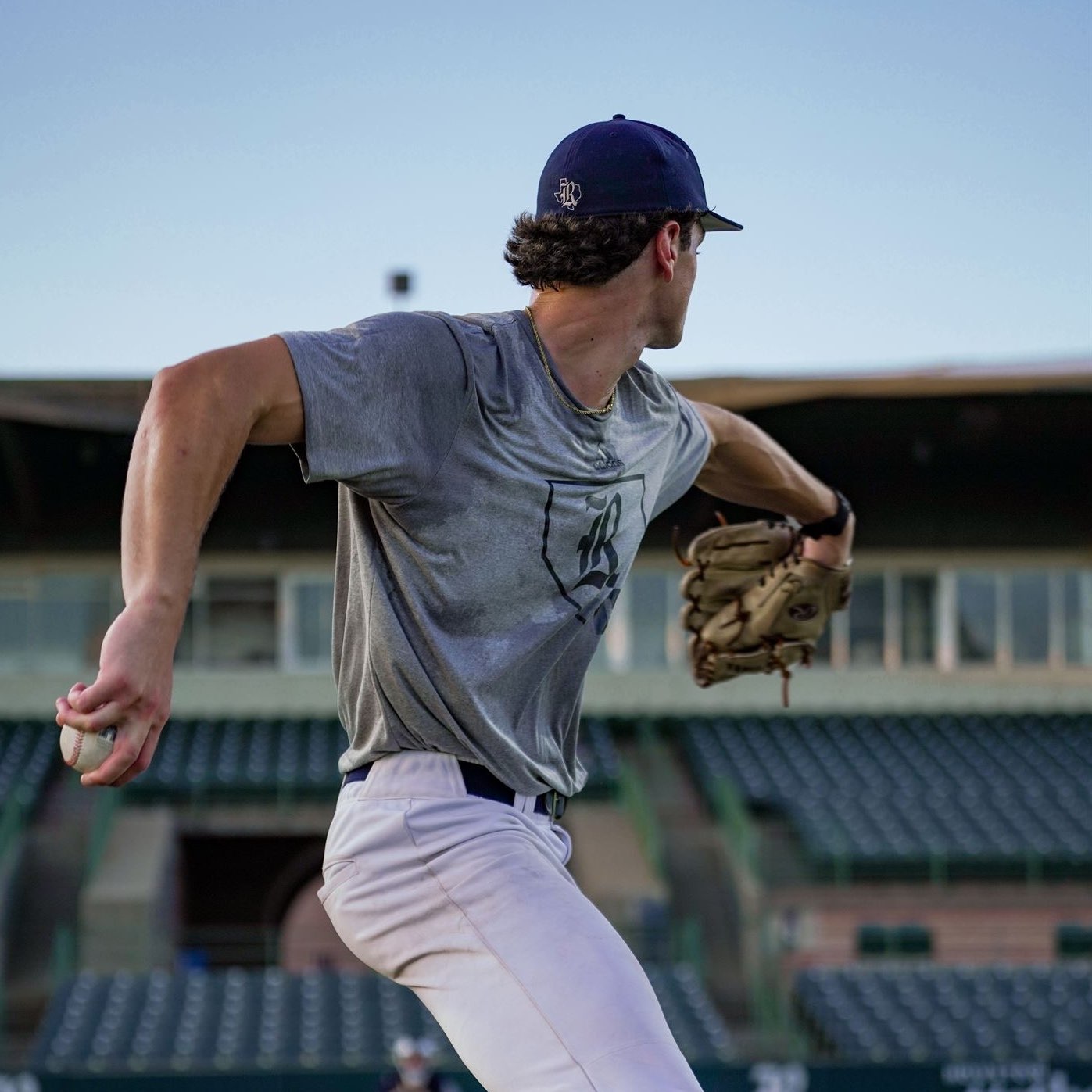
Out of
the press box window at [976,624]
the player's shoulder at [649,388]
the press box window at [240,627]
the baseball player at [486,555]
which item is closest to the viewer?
the baseball player at [486,555]

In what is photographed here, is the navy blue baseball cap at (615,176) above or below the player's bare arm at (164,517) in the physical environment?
above

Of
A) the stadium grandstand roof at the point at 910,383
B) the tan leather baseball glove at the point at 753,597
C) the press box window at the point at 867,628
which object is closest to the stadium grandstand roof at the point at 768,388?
the stadium grandstand roof at the point at 910,383

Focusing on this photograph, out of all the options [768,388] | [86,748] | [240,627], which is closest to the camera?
[86,748]

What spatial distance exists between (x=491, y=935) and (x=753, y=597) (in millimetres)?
1454

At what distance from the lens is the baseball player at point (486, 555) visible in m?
1.97

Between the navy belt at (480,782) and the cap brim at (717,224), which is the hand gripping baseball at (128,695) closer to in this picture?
the navy belt at (480,782)

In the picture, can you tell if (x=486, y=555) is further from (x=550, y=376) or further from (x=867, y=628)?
(x=867, y=628)

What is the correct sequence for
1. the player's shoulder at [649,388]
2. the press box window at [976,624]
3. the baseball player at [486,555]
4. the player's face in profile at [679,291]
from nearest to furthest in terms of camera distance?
1. the baseball player at [486,555]
2. the player's face in profile at [679,291]
3. the player's shoulder at [649,388]
4. the press box window at [976,624]

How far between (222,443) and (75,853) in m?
15.4

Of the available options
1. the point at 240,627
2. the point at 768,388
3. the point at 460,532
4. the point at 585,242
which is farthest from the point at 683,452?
the point at 240,627

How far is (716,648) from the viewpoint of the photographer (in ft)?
11.3

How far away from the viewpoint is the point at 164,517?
183 cm

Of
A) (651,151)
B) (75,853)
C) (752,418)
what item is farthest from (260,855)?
(651,151)

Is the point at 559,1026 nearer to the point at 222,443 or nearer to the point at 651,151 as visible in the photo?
the point at 222,443
